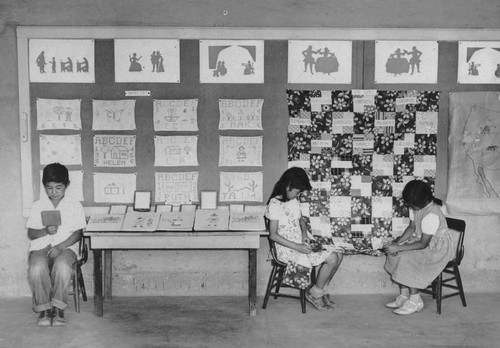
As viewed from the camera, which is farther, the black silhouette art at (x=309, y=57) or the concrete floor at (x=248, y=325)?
the black silhouette art at (x=309, y=57)

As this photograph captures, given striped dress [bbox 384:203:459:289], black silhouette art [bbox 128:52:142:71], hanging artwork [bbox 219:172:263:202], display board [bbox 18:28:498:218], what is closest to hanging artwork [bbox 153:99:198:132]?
display board [bbox 18:28:498:218]

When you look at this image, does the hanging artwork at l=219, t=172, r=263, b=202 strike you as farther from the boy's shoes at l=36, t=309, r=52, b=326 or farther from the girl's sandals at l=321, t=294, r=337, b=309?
the boy's shoes at l=36, t=309, r=52, b=326

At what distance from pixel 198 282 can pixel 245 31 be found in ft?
7.67

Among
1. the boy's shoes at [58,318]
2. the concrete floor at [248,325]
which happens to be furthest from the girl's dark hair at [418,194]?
the boy's shoes at [58,318]

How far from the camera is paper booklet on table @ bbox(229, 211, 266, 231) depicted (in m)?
4.84

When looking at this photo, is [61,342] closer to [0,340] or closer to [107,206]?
[0,340]

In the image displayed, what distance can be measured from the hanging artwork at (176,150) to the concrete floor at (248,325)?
1246mm

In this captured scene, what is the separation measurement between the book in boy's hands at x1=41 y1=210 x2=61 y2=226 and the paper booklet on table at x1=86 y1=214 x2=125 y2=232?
0.25 meters

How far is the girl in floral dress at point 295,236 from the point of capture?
4906 mm

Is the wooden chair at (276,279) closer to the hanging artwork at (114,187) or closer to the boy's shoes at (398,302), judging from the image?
the boy's shoes at (398,302)

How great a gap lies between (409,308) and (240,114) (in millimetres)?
2239

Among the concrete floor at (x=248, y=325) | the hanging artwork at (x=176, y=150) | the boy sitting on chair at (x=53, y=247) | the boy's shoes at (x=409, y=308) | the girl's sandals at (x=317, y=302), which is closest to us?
the concrete floor at (x=248, y=325)

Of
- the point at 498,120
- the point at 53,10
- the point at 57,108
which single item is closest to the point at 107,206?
the point at 57,108

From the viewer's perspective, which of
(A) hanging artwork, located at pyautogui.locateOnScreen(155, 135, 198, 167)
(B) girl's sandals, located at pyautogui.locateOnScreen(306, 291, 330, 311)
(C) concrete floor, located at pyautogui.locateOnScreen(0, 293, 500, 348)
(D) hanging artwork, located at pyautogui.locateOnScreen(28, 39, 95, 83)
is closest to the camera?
(C) concrete floor, located at pyautogui.locateOnScreen(0, 293, 500, 348)
